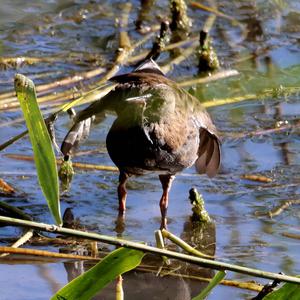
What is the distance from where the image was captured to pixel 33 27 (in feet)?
24.7

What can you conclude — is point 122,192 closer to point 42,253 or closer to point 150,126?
point 150,126

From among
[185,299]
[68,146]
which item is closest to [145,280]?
[185,299]

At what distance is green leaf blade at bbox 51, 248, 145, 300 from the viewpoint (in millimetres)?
2666

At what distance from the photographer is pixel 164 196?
4621 millimetres

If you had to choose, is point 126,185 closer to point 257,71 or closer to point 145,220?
point 145,220

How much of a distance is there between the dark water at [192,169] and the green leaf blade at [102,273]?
0.85 meters

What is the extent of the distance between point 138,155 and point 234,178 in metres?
0.96

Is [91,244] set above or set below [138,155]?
below

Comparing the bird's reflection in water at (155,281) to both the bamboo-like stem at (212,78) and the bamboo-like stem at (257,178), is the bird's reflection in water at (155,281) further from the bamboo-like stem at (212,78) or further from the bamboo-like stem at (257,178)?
the bamboo-like stem at (212,78)

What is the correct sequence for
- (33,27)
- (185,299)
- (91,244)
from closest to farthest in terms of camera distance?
(185,299), (91,244), (33,27)

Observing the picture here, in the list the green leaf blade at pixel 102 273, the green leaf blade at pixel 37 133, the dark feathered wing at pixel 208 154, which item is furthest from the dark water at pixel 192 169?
the green leaf blade at pixel 37 133

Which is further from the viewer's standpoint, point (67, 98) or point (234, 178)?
point (67, 98)

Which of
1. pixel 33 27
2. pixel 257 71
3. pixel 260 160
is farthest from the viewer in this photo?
pixel 33 27

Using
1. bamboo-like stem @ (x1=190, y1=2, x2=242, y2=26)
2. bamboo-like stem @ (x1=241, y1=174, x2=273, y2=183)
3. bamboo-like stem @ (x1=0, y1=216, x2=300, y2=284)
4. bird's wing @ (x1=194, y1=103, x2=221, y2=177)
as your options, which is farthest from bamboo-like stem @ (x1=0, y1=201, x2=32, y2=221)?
bamboo-like stem @ (x1=190, y1=2, x2=242, y2=26)
